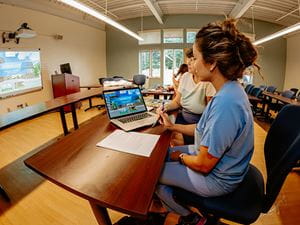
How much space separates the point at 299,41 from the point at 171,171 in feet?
30.0

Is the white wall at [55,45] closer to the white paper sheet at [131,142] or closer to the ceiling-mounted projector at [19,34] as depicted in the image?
the ceiling-mounted projector at [19,34]

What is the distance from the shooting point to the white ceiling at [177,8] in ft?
19.7

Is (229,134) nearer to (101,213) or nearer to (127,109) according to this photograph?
(101,213)

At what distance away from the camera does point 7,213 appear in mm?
1826

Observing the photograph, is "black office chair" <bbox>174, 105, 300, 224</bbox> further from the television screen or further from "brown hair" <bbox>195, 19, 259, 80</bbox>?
the television screen

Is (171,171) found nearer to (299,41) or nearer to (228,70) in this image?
(228,70)

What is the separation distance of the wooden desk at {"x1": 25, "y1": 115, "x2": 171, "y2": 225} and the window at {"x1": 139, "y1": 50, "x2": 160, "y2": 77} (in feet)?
27.9

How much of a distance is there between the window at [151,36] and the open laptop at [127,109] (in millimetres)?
7952

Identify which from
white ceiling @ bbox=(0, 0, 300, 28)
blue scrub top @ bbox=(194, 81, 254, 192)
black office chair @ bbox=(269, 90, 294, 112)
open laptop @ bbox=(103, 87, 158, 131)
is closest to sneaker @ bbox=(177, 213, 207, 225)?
blue scrub top @ bbox=(194, 81, 254, 192)

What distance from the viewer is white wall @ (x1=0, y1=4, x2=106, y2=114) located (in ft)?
16.0

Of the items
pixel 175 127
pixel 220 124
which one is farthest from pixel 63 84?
pixel 220 124

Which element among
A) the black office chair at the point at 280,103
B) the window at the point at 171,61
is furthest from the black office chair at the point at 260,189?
the window at the point at 171,61

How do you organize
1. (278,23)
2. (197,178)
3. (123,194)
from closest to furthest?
1. (123,194)
2. (197,178)
3. (278,23)

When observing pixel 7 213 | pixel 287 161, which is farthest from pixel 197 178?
pixel 7 213
